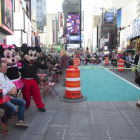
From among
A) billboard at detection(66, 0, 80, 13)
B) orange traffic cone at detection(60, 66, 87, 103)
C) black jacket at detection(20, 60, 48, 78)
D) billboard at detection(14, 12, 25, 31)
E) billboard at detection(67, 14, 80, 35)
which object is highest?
billboard at detection(66, 0, 80, 13)

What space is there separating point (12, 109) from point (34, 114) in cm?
120

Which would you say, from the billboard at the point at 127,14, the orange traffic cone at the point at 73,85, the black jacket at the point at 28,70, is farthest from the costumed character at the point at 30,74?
the billboard at the point at 127,14

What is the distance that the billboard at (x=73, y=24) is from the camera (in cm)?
9300

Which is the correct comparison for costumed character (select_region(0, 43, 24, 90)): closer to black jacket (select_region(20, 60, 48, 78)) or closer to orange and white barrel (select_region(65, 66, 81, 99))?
black jacket (select_region(20, 60, 48, 78))

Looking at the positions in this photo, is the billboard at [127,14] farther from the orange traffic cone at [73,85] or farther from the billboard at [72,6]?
the billboard at [72,6]

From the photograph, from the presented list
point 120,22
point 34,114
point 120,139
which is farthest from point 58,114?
point 120,22

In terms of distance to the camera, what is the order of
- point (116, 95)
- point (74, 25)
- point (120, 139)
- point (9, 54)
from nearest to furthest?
point (120, 139), point (9, 54), point (116, 95), point (74, 25)

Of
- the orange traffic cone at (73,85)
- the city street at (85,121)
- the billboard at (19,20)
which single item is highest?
the billboard at (19,20)

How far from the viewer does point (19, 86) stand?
4.65m

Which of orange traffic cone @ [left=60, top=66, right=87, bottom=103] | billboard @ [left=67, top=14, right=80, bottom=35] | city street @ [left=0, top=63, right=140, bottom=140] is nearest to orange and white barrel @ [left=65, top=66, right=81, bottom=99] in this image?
orange traffic cone @ [left=60, top=66, right=87, bottom=103]

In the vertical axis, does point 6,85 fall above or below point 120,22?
below

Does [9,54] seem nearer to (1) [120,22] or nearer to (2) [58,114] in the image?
(2) [58,114]

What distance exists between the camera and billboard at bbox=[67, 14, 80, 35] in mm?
93000

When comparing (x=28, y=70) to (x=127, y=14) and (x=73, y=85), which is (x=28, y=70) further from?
(x=127, y=14)
